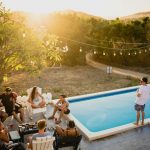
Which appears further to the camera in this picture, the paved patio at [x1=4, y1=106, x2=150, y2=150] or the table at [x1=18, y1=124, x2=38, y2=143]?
the paved patio at [x1=4, y1=106, x2=150, y2=150]

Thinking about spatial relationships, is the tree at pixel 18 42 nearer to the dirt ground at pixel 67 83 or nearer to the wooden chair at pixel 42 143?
the dirt ground at pixel 67 83

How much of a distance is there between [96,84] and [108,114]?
6.47 meters

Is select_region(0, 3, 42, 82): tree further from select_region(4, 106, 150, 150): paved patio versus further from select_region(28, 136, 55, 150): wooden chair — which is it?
select_region(28, 136, 55, 150): wooden chair

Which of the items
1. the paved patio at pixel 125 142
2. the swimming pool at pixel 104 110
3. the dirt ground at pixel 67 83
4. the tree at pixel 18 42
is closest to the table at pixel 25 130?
the paved patio at pixel 125 142

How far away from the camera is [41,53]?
42.3 feet

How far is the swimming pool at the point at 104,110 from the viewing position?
1084 centimetres

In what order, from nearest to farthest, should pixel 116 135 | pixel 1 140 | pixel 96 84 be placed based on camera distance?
1. pixel 1 140
2. pixel 116 135
3. pixel 96 84

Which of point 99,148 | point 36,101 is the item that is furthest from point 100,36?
point 99,148

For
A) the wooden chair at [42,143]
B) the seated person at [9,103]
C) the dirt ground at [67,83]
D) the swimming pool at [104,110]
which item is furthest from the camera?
the dirt ground at [67,83]

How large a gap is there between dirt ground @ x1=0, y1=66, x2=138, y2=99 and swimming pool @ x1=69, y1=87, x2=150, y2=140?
2.58 meters

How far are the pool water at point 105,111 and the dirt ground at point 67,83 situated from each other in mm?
2727

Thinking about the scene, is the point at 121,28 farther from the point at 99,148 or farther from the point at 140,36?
the point at 99,148

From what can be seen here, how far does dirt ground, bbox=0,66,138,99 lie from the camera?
1661 cm

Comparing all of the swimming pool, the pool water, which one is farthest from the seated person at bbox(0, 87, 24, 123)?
the pool water
